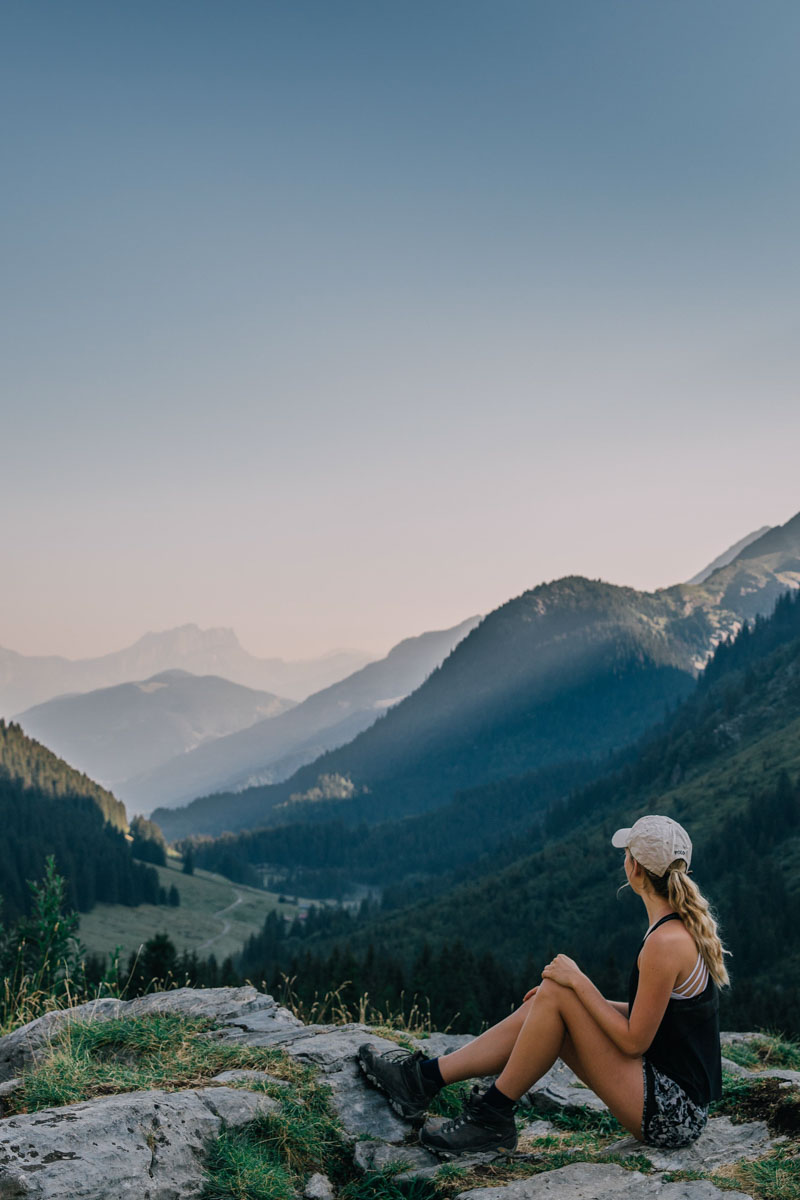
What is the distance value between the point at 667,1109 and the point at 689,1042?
2.28ft

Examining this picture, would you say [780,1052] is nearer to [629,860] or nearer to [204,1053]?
[629,860]

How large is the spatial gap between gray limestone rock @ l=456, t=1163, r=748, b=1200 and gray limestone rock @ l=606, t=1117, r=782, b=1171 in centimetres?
54

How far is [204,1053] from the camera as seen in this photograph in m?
9.41

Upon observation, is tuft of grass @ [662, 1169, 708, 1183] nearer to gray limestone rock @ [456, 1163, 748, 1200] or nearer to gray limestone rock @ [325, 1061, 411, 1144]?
gray limestone rock @ [456, 1163, 748, 1200]

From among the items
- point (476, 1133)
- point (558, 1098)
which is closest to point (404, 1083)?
point (476, 1133)

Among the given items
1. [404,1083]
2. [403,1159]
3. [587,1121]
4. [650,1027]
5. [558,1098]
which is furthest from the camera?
[558,1098]

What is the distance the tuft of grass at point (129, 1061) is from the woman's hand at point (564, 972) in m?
3.56

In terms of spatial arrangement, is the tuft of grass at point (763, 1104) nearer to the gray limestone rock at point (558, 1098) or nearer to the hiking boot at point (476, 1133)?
the gray limestone rock at point (558, 1098)

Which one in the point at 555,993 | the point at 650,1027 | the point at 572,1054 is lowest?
the point at 572,1054

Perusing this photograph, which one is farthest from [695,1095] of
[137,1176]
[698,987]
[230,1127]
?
[137,1176]

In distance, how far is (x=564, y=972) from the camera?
7.46 m

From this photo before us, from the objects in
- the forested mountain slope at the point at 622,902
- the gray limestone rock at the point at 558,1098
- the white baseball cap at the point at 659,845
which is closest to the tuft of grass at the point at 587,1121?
the gray limestone rock at the point at 558,1098

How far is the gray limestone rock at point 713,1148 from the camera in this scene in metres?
7.71

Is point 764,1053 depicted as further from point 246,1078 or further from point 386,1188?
point 246,1078
